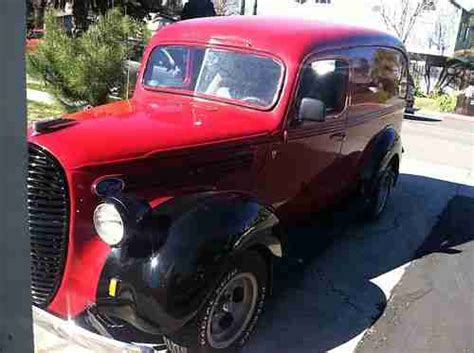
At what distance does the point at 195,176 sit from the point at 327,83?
5.63ft

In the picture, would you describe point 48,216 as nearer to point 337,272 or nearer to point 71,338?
point 71,338

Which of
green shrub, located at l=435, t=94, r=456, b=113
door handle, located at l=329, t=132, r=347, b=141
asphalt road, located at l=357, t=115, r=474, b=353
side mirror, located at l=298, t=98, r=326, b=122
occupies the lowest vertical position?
green shrub, located at l=435, t=94, r=456, b=113

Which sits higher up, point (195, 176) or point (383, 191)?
point (195, 176)

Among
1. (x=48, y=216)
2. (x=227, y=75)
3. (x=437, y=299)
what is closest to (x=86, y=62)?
(x=227, y=75)

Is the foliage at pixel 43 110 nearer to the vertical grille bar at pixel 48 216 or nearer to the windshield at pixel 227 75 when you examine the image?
the windshield at pixel 227 75

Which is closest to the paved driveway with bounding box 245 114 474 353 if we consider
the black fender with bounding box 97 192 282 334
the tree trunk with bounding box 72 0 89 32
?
the black fender with bounding box 97 192 282 334

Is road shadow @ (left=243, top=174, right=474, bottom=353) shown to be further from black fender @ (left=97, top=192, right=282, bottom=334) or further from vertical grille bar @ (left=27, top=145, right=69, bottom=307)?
vertical grille bar @ (left=27, top=145, right=69, bottom=307)

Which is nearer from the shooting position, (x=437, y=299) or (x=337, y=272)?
(x=437, y=299)

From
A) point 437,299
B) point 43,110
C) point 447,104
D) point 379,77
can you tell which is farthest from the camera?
point 447,104

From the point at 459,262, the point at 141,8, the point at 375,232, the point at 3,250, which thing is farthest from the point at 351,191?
the point at 141,8

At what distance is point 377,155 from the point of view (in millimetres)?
5676

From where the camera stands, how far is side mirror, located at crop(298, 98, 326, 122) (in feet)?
13.3

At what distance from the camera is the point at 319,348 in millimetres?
3666

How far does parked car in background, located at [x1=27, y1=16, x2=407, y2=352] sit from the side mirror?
1 cm
